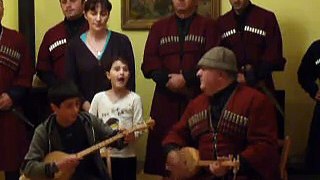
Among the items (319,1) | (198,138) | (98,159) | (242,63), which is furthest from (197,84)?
(319,1)

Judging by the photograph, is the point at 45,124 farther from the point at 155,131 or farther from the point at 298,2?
the point at 298,2

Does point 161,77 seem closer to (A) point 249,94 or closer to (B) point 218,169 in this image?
(A) point 249,94

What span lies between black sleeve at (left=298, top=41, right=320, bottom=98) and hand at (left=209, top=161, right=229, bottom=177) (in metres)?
1.31

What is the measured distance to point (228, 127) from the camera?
3.55m

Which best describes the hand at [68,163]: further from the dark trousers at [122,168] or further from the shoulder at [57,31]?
the shoulder at [57,31]

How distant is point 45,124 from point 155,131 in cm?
104

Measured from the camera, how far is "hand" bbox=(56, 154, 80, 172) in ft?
11.3

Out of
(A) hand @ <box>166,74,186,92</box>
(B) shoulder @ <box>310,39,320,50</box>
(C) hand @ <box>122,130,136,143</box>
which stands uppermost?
(B) shoulder @ <box>310,39,320,50</box>

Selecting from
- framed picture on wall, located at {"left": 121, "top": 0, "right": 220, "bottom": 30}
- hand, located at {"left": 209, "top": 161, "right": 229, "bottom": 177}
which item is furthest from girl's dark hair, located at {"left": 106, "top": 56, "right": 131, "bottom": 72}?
framed picture on wall, located at {"left": 121, "top": 0, "right": 220, "bottom": 30}

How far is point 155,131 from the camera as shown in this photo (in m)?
4.42

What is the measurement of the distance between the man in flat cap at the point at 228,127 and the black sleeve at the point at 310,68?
1033mm

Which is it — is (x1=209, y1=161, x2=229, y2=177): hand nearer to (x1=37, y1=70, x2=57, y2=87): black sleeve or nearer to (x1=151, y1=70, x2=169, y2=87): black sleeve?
(x1=151, y1=70, x2=169, y2=87): black sleeve

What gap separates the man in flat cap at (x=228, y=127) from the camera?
11.4 ft

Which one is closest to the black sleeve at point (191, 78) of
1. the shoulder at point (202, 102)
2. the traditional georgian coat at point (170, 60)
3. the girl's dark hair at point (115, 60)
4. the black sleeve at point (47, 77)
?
the traditional georgian coat at point (170, 60)
